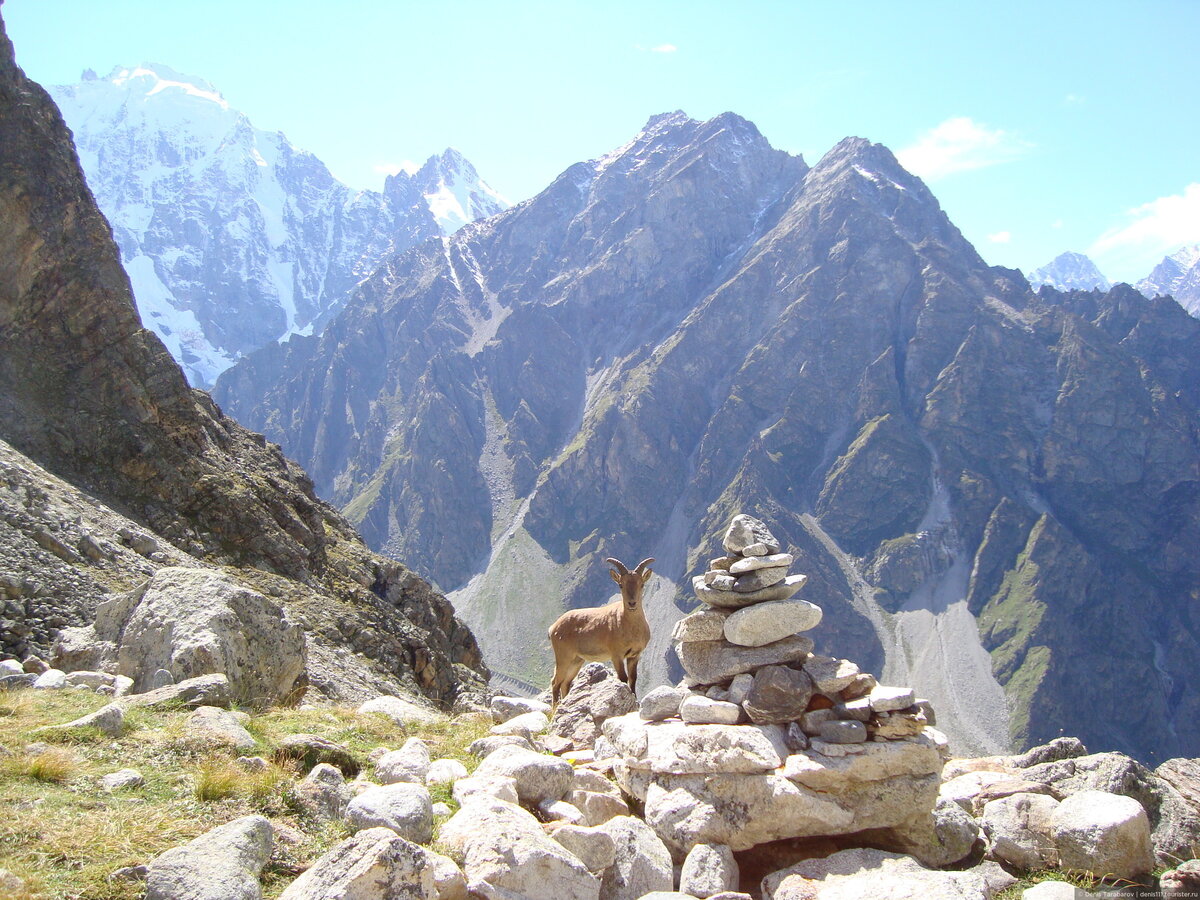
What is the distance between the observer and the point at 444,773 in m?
11.6

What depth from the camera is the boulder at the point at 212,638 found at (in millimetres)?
15250

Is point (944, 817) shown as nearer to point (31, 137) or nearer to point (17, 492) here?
point (17, 492)

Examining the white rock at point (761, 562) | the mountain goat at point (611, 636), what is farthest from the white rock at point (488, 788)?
the mountain goat at point (611, 636)

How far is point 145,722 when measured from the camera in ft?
37.5

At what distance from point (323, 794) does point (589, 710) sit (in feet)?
24.9

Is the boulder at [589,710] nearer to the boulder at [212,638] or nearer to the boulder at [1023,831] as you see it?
the boulder at [212,638]

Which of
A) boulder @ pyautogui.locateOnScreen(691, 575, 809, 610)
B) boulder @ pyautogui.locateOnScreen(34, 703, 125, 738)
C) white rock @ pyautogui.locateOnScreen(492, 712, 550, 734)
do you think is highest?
boulder @ pyautogui.locateOnScreen(691, 575, 809, 610)

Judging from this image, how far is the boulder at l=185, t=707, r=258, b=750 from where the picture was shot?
35.1 feet

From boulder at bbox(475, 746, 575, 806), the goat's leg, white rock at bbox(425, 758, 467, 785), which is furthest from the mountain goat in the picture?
white rock at bbox(425, 758, 467, 785)

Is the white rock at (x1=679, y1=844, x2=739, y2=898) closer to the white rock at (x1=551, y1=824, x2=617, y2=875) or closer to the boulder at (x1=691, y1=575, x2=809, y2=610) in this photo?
the white rock at (x1=551, y1=824, x2=617, y2=875)

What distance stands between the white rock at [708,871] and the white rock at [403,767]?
3761 millimetres

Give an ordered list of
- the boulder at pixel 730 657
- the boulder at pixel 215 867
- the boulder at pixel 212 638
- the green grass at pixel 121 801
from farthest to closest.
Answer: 1. the boulder at pixel 212 638
2. the boulder at pixel 730 657
3. the green grass at pixel 121 801
4. the boulder at pixel 215 867

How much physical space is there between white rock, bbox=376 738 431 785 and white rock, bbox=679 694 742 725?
4.29 meters

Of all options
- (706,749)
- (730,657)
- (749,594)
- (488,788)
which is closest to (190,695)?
(488,788)
